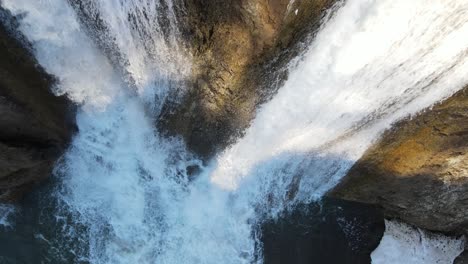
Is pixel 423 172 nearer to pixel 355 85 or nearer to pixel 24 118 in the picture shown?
pixel 355 85

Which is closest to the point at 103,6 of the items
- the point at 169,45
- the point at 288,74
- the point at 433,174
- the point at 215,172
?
the point at 169,45

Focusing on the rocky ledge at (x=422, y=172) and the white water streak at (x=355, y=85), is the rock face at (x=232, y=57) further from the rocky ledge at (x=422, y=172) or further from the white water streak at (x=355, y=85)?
the rocky ledge at (x=422, y=172)

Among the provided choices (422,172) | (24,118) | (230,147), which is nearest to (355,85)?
(422,172)

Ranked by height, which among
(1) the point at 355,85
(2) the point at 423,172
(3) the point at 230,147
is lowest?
(2) the point at 423,172

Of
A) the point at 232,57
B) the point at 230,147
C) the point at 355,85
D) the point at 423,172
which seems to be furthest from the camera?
the point at 230,147

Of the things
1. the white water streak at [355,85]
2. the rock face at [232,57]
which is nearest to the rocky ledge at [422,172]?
the white water streak at [355,85]

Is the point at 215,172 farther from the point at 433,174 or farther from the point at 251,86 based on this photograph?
the point at 433,174
